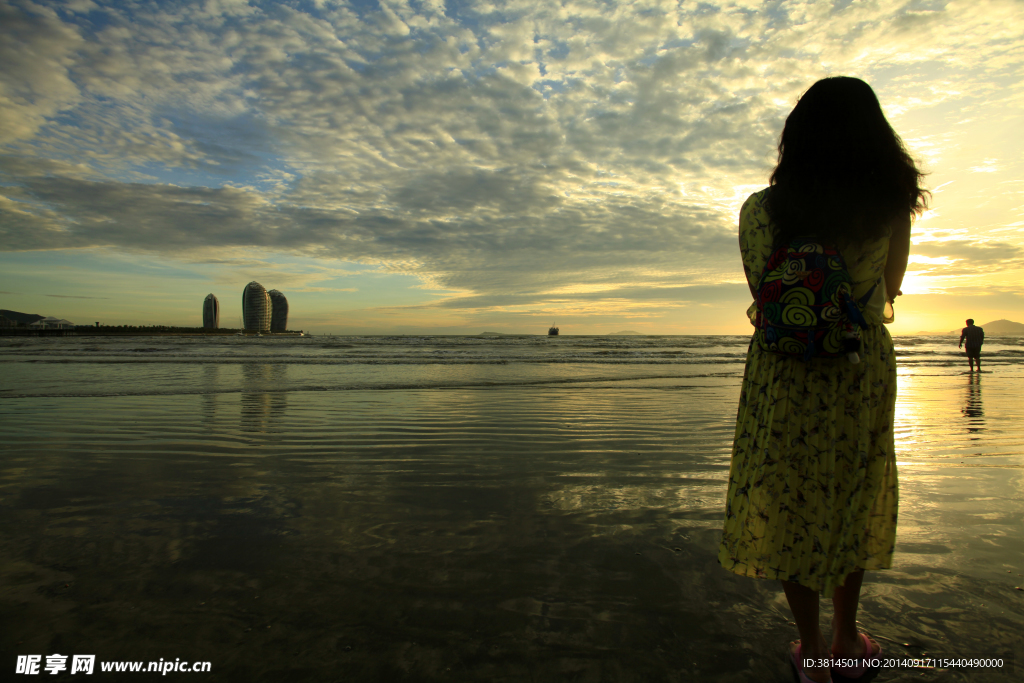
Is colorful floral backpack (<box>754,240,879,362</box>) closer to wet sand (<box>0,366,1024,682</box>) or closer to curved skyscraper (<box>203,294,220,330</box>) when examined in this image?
wet sand (<box>0,366,1024,682</box>)

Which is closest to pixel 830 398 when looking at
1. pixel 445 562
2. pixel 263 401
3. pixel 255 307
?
pixel 445 562

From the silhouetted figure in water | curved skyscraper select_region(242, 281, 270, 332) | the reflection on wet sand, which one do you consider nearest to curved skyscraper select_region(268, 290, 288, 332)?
curved skyscraper select_region(242, 281, 270, 332)

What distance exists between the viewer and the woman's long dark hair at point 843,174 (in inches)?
61.4

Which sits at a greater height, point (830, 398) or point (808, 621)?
point (830, 398)

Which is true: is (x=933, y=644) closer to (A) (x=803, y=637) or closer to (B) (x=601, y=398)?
(A) (x=803, y=637)

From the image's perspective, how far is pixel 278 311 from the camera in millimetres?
141125

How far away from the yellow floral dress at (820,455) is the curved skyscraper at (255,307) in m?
143

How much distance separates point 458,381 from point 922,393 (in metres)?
9.63

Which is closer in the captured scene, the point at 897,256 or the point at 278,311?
the point at 897,256

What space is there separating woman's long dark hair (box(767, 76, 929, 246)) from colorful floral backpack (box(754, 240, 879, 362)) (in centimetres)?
8

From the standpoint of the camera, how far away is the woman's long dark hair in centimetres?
156

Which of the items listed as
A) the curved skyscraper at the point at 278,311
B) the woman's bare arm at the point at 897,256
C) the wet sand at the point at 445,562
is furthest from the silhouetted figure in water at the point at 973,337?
the curved skyscraper at the point at 278,311

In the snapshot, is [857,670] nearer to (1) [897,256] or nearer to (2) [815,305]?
(2) [815,305]

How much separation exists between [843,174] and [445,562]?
2.23m
